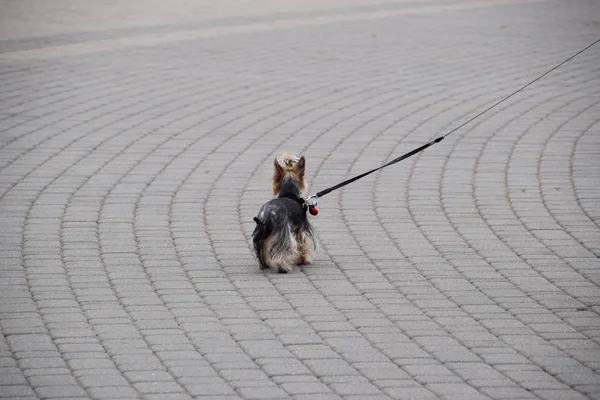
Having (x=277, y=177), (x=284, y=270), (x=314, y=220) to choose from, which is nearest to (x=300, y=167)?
(x=277, y=177)

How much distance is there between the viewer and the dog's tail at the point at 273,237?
23.0 feet

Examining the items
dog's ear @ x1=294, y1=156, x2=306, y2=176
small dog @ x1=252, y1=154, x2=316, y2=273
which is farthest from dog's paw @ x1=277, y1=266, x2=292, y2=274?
dog's ear @ x1=294, y1=156, x2=306, y2=176

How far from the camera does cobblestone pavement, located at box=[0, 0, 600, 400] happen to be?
557cm

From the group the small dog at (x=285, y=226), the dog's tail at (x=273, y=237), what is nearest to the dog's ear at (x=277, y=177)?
the small dog at (x=285, y=226)

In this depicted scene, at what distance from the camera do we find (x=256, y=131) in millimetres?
11398

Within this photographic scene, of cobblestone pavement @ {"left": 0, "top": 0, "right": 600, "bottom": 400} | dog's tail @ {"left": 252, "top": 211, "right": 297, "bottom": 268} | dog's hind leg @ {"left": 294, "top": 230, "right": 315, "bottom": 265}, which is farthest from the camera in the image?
dog's hind leg @ {"left": 294, "top": 230, "right": 315, "bottom": 265}

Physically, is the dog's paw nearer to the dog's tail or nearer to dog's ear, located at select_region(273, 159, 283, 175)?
the dog's tail

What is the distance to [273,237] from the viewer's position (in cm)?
703

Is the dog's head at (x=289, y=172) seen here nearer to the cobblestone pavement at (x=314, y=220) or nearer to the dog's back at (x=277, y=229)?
the dog's back at (x=277, y=229)

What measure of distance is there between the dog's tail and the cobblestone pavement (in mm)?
215

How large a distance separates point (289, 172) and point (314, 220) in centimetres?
133

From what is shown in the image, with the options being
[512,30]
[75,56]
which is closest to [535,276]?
[75,56]

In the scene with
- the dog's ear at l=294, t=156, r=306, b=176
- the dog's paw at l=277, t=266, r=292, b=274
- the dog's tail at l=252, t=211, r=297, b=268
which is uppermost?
the dog's ear at l=294, t=156, r=306, b=176

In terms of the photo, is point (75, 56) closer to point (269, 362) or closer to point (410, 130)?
point (410, 130)
